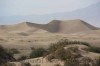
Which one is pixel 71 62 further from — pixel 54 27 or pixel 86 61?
pixel 54 27

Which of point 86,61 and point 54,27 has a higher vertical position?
point 86,61

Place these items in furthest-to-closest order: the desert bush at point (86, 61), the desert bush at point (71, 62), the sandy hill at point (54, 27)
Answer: the sandy hill at point (54, 27)
the desert bush at point (86, 61)
the desert bush at point (71, 62)

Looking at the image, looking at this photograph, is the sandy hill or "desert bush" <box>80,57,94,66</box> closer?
"desert bush" <box>80,57,94,66</box>

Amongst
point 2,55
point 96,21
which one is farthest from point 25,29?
point 96,21

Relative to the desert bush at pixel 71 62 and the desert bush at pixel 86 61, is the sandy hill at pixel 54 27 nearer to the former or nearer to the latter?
the desert bush at pixel 86 61

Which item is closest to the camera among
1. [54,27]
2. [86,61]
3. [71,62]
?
[71,62]

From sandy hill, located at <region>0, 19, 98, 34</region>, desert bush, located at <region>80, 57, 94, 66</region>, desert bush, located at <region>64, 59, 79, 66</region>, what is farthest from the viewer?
sandy hill, located at <region>0, 19, 98, 34</region>

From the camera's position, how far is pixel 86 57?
21.1m

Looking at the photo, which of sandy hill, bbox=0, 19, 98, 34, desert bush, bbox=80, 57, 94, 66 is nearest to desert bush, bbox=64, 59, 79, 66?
desert bush, bbox=80, 57, 94, 66

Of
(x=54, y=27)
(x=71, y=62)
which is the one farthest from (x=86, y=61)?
(x=54, y=27)

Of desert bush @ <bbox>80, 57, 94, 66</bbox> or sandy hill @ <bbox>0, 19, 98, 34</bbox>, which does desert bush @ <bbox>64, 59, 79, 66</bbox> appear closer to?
desert bush @ <bbox>80, 57, 94, 66</bbox>

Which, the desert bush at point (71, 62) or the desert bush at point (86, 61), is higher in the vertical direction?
the desert bush at point (71, 62)

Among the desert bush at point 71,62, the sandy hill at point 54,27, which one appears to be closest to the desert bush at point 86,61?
the desert bush at point 71,62

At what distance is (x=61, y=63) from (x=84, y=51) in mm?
3161
